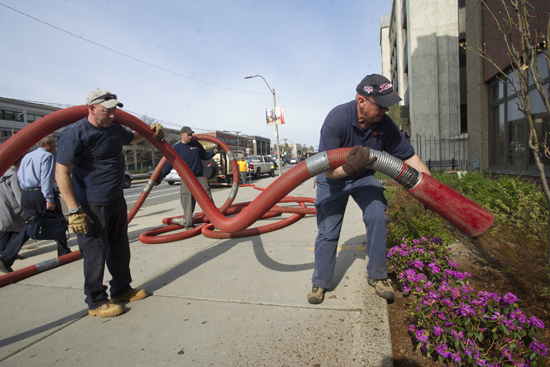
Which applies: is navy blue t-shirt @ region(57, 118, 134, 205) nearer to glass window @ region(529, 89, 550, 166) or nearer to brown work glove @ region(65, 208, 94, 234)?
brown work glove @ region(65, 208, 94, 234)

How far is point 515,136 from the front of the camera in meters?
6.66

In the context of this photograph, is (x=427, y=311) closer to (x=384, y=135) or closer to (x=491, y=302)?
(x=491, y=302)

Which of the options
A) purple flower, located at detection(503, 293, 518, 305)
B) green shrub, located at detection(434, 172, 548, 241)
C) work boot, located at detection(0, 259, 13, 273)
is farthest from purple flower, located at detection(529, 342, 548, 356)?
work boot, located at detection(0, 259, 13, 273)

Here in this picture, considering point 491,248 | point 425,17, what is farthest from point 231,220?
point 425,17

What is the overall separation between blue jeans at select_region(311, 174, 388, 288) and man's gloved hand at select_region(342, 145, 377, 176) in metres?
0.48

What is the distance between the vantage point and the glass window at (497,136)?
284 inches

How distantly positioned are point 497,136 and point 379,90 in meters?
6.75

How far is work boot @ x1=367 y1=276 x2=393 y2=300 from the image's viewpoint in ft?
8.38

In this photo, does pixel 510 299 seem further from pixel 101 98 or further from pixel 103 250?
pixel 101 98

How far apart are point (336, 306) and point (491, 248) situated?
1.54 meters

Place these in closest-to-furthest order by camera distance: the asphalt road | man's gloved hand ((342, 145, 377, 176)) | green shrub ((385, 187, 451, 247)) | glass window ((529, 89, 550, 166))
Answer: man's gloved hand ((342, 145, 377, 176))
green shrub ((385, 187, 451, 247))
glass window ((529, 89, 550, 166))
the asphalt road

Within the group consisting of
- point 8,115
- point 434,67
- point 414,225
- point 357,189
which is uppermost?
point 8,115

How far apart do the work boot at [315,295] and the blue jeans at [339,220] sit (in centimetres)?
4

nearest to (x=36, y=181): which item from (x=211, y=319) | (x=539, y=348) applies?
(x=211, y=319)
